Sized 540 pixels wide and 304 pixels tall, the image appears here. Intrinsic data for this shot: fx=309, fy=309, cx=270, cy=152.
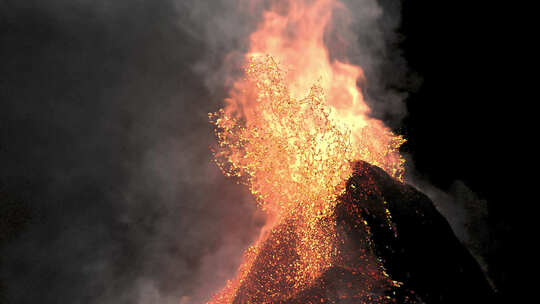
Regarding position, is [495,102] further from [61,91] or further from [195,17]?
[61,91]

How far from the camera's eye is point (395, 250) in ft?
7.25

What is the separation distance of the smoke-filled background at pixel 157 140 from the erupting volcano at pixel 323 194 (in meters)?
0.69

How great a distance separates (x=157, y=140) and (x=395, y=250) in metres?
4.89

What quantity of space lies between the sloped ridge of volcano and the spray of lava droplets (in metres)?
0.15

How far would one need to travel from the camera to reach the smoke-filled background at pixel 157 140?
4859 mm

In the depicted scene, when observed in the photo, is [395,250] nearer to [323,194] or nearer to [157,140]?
[323,194]

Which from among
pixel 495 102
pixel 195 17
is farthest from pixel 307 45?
pixel 495 102

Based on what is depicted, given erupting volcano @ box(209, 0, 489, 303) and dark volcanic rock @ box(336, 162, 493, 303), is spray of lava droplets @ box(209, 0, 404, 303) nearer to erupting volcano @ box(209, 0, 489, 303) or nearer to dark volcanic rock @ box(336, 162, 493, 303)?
erupting volcano @ box(209, 0, 489, 303)

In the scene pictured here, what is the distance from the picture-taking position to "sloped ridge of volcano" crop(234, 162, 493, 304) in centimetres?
220

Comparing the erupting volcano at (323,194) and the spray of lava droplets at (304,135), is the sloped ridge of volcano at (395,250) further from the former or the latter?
the spray of lava droplets at (304,135)

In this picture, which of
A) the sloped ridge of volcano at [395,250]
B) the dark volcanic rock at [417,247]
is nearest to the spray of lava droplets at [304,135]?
the sloped ridge of volcano at [395,250]

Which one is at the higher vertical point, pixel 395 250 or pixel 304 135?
pixel 304 135

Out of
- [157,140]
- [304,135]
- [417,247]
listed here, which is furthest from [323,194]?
[157,140]

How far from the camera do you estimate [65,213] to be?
5.40 meters
